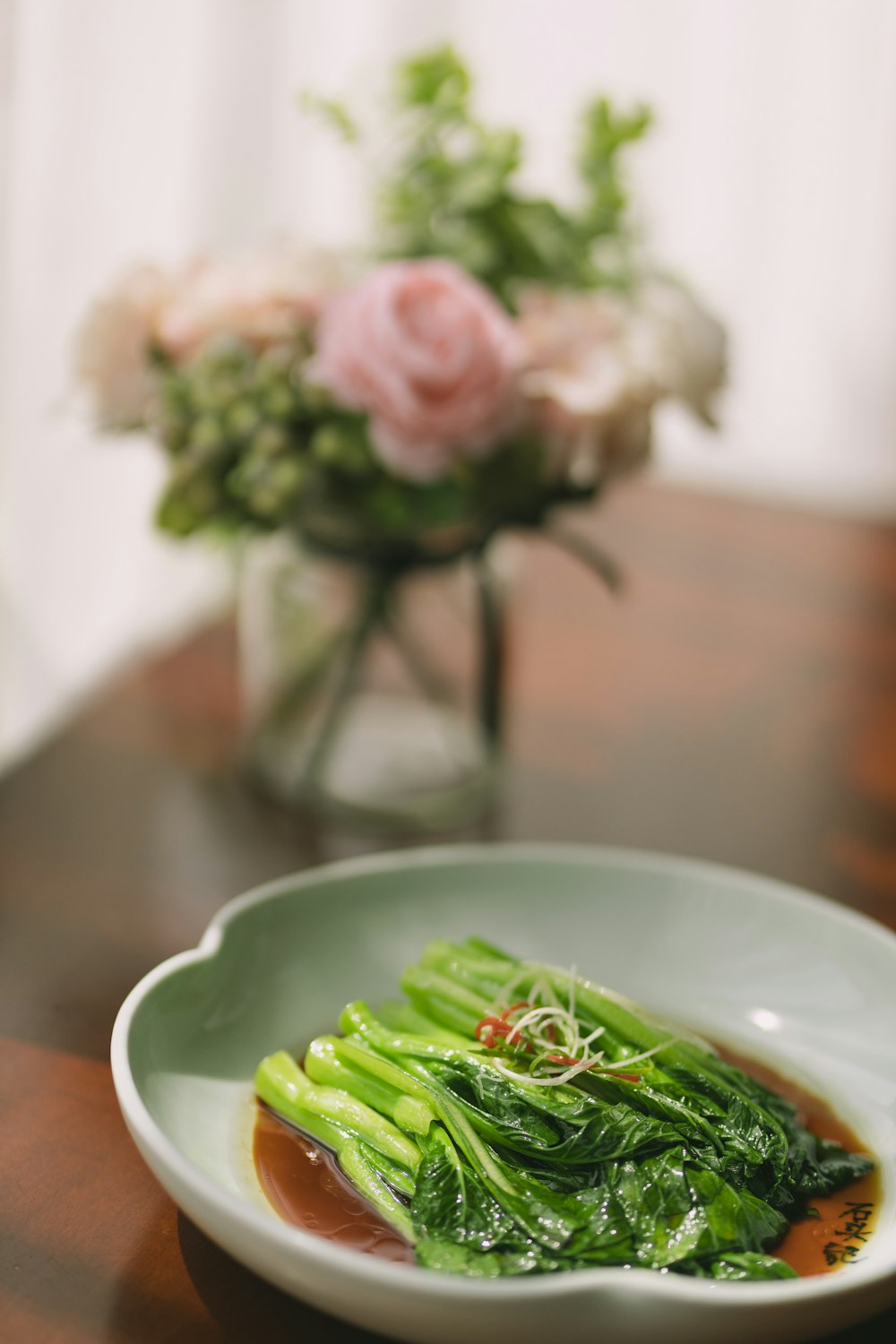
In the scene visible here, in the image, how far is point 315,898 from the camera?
977 millimetres

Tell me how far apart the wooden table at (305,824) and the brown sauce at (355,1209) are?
0.13 ft

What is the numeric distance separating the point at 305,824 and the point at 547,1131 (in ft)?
1.75

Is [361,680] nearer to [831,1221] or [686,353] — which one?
[686,353]

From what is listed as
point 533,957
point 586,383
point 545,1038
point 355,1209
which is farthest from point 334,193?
point 355,1209

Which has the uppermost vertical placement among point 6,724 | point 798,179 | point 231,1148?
point 798,179

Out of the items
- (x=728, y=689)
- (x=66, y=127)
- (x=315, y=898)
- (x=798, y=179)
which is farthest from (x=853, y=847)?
(x=798, y=179)

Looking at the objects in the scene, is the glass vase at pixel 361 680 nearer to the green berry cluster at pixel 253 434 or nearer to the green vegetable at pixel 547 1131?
the green berry cluster at pixel 253 434

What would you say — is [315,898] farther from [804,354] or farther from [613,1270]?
[804,354]

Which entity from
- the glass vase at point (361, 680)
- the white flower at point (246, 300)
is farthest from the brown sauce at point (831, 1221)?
the white flower at point (246, 300)

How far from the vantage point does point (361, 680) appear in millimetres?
1368

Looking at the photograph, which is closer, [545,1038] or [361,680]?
[545,1038]

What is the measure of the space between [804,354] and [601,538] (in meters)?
1.00

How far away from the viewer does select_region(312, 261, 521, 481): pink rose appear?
40.9 inches

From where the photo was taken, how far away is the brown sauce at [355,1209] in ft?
2.33
